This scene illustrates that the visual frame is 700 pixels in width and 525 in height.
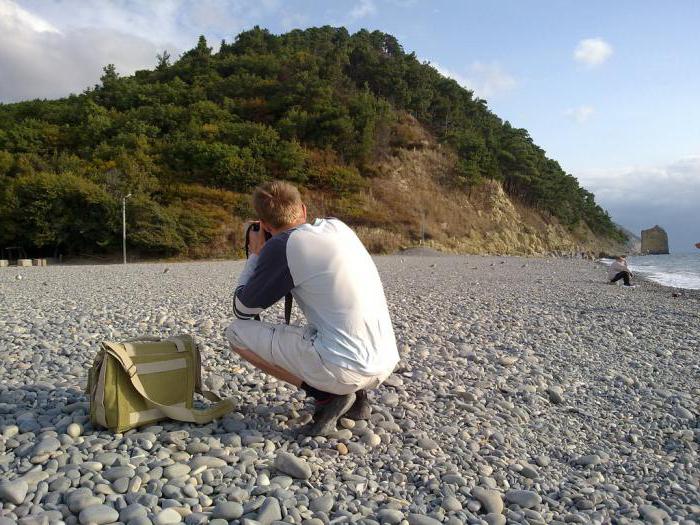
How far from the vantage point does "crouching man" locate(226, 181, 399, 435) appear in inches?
95.0

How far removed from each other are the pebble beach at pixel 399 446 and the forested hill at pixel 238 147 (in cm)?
2726

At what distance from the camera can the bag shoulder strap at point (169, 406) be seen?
98.0 inches

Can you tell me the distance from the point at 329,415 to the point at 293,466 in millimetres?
466

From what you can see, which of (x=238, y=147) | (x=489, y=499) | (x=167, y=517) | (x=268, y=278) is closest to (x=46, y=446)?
(x=167, y=517)

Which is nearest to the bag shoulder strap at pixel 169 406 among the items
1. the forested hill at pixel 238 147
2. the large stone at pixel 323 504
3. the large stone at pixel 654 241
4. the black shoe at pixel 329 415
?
the black shoe at pixel 329 415

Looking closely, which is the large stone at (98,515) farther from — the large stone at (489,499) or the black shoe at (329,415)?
the large stone at (489,499)

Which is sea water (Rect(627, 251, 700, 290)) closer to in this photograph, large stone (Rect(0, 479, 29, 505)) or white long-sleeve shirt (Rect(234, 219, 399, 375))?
white long-sleeve shirt (Rect(234, 219, 399, 375))

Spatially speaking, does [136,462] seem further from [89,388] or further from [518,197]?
[518,197]

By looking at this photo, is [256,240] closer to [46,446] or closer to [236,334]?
[236,334]

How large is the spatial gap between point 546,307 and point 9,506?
26.3 feet

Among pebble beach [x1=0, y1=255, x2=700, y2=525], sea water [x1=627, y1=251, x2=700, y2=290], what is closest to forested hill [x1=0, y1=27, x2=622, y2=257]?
sea water [x1=627, y1=251, x2=700, y2=290]

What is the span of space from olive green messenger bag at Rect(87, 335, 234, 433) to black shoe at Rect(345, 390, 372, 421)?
73 cm

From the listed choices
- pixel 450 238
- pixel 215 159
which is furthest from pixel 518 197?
pixel 215 159

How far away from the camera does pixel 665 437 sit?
2.99 meters
